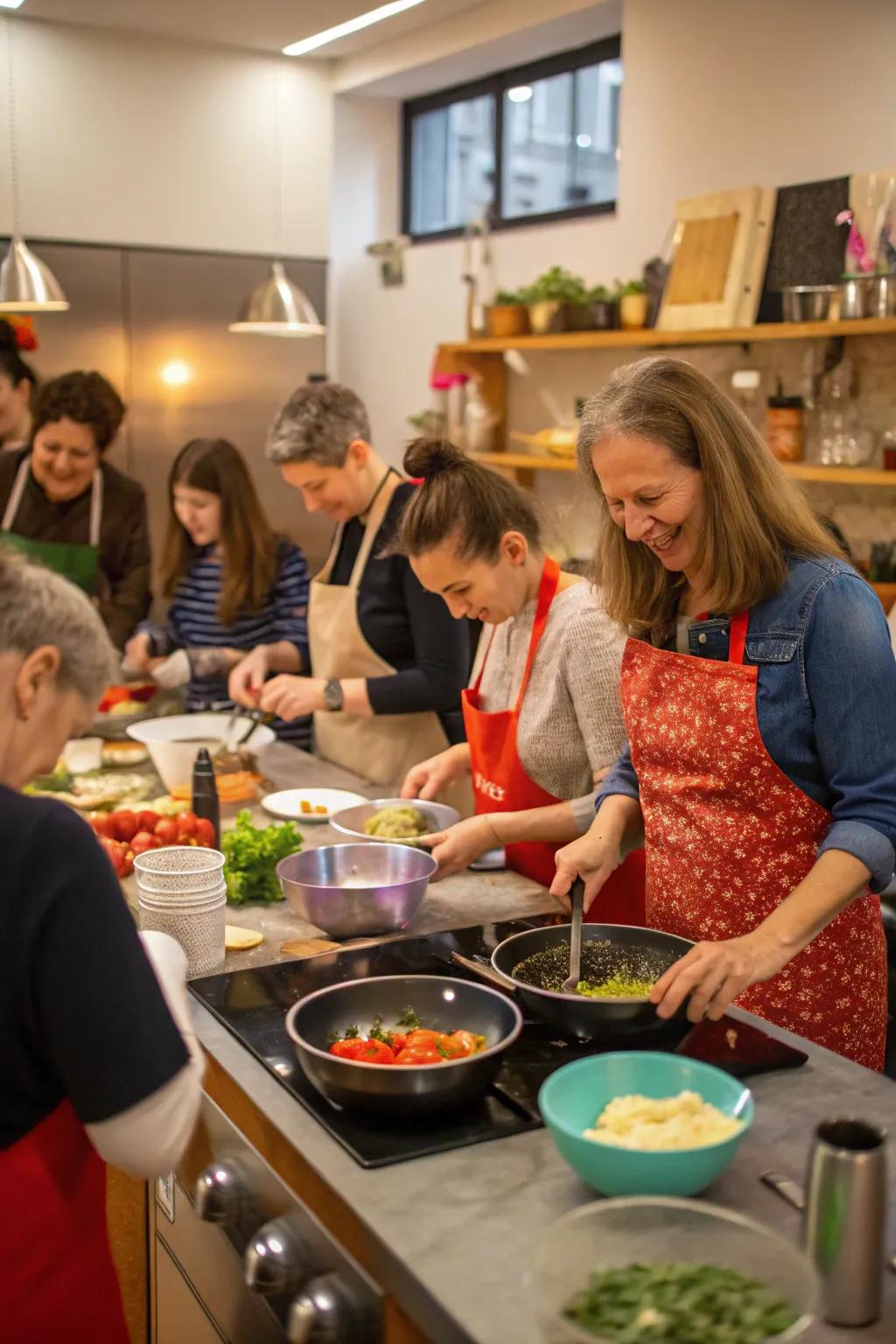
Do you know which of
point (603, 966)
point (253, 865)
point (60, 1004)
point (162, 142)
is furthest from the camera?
point (162, 142)

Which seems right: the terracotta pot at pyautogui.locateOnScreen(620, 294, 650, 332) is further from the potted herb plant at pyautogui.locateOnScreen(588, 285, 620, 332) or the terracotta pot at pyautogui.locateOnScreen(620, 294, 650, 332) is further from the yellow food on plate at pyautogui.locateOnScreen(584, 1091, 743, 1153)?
the yellow food on plate at pyautogui.locateOnScreen(584, 1091, 743, 1153)

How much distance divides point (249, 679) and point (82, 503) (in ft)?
4.51

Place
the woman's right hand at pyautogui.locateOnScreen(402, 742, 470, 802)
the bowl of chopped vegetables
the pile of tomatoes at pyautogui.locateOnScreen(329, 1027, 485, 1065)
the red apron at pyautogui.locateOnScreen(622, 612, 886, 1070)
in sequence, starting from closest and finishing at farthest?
the bowl of chopped vegetables < the pile of tomatoes at pyautogui.locateOnScreen(329, 1027, 485, 1065) < the red apron at pyautogui.locateOnScreen(622, 612, 886, 1070) < the woman's right hand at pyautogui.locateOnScreen(402, 742, 470, 802)

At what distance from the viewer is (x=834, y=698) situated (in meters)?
1.81

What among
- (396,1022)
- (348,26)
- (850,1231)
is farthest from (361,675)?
(348,26)

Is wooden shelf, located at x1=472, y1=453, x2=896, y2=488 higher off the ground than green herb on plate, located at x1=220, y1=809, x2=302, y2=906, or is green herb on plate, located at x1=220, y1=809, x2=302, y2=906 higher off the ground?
wooden shelf, located at x1=472, y1=453, x2=896, y2=488

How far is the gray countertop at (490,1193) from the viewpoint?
121 centimetres

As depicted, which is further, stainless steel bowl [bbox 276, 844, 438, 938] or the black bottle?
the black bottle

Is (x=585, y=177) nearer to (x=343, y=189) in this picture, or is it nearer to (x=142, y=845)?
(x=343, y=189)

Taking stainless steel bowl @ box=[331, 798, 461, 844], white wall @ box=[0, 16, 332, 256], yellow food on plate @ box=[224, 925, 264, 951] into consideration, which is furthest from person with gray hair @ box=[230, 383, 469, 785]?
white wall @ box=[0, 16, 332, 256]

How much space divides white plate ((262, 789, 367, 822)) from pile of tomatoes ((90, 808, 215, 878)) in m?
0.26

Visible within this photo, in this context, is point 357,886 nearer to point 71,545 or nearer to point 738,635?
point 738,635

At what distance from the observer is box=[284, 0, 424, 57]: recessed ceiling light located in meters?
4.07

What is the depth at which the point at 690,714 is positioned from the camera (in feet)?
6.52
